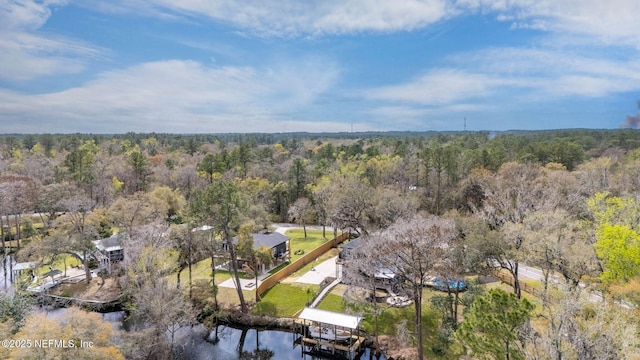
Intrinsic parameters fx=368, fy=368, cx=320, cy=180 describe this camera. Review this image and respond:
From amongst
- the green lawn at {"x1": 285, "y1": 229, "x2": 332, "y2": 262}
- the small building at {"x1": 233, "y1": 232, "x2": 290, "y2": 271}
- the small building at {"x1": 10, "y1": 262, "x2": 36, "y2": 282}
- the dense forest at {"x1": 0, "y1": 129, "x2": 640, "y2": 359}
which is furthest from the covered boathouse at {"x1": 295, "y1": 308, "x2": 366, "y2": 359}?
the small building at {"x1": 10, "y1": 262, "x2": 36, "y2": 282}

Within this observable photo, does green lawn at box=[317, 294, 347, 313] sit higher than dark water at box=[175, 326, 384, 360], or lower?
higher

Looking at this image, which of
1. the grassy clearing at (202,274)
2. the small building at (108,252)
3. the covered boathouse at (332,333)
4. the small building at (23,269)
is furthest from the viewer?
the small building at (108,252)

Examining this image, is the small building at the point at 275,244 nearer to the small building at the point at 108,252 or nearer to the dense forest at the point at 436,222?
the dense forest at the point at 436,222

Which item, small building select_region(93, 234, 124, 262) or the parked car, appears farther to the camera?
small building select_region(93, 234, 124, 262)

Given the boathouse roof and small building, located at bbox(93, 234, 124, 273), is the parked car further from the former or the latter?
small building, located at bbox(93, 234, 124, 273)

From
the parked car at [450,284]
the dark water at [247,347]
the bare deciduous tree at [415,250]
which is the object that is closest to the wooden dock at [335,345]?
the dark water at [247,347]

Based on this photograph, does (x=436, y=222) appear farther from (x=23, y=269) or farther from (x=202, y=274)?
(x=23, y=269)
